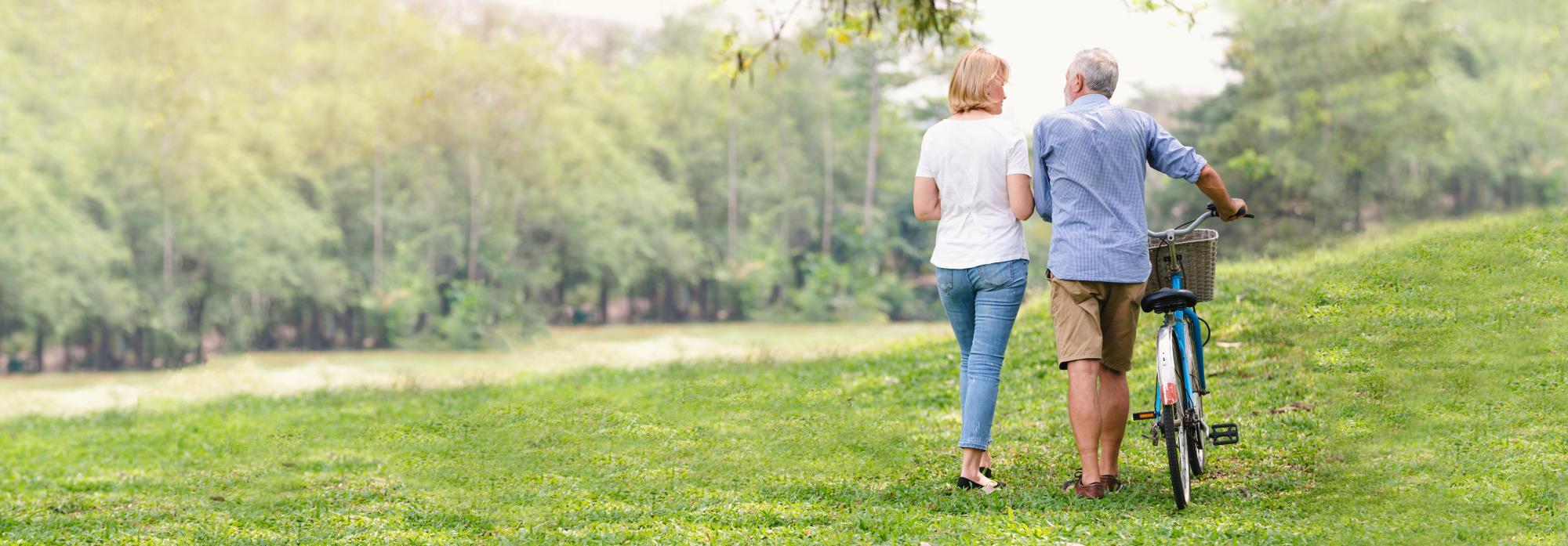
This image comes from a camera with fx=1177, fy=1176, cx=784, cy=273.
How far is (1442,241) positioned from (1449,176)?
2085cm

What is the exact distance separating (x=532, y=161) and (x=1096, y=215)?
78.0 ft

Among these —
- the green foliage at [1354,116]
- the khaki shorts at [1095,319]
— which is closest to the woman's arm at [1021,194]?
the khaki shorts at [1095,319]

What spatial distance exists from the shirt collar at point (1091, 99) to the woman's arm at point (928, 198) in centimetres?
61

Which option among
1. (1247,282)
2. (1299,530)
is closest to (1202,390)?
(1299,530)

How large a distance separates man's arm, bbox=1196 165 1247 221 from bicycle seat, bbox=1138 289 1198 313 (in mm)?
318

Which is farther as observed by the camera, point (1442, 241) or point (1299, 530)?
point (1442, 241)

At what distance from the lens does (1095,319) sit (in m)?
4.22

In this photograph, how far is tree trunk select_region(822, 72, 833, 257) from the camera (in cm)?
2953

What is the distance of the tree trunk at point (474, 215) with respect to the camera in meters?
26.1

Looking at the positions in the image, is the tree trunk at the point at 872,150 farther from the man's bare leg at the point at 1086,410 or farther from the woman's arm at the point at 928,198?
the man's bare leg at the point at 1086,410

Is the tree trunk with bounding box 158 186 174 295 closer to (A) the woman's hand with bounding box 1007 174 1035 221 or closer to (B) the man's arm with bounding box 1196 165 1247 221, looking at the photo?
(A) the woman's hand with bounding box 1007 174 1035 221

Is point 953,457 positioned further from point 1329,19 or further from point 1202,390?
point 1329,19

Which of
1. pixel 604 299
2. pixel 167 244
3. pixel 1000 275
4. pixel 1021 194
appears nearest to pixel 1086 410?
pixel 1000 275

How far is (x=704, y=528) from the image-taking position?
425 centimetres
